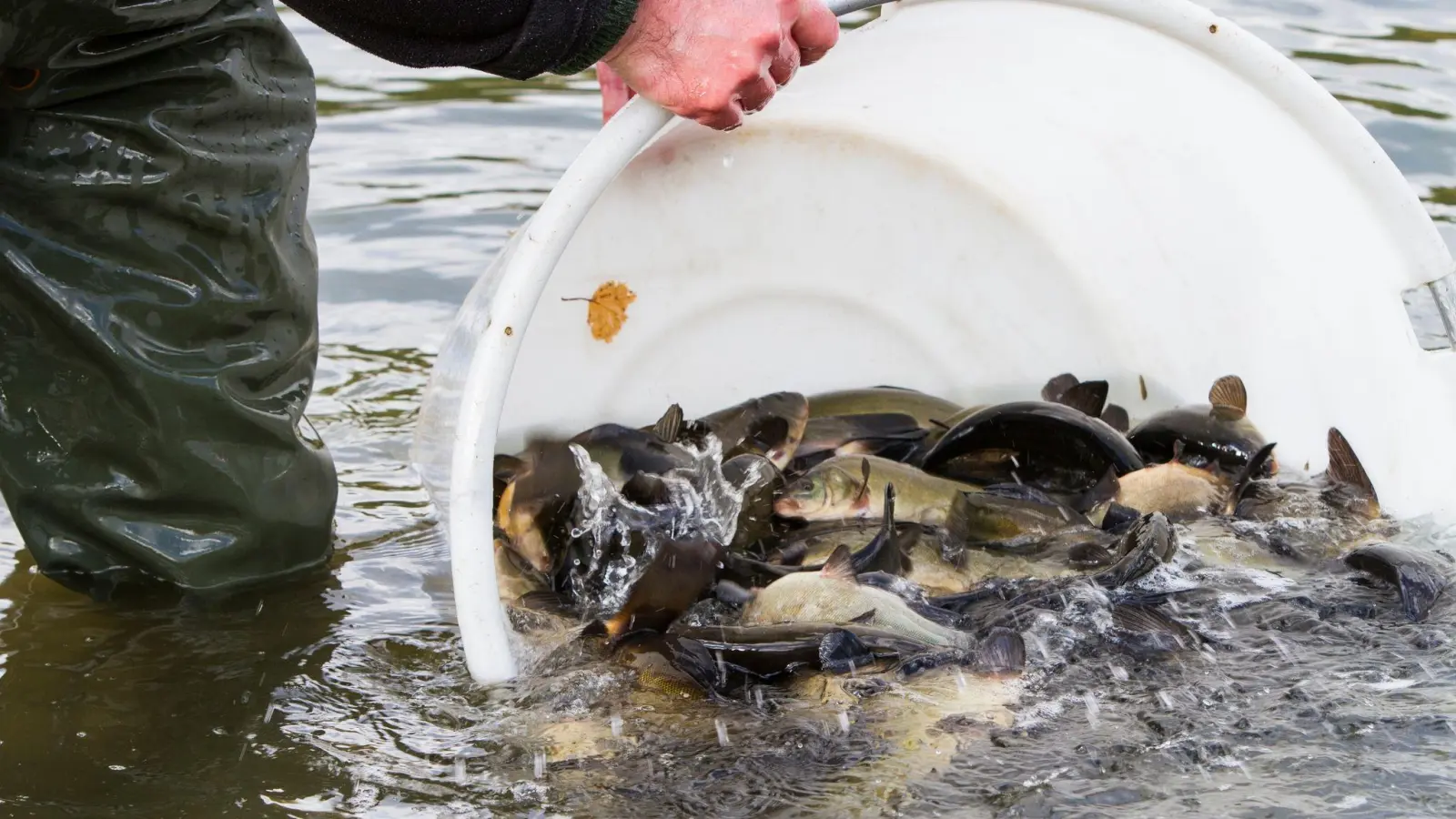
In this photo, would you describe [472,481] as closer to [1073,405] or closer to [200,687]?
[200,687]

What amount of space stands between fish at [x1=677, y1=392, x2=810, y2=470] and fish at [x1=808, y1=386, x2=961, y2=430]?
0.11 metres

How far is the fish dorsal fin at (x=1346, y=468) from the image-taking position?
2.92 meters

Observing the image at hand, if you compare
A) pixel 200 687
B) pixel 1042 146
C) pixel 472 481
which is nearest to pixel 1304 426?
pixel 1042 146

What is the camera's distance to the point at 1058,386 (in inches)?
136

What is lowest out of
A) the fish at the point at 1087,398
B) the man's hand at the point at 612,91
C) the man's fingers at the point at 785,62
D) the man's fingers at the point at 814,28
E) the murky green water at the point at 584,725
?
the murky green water at the point at 584,725

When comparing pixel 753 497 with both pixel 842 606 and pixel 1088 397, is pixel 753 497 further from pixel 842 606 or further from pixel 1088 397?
pixel 1088 397

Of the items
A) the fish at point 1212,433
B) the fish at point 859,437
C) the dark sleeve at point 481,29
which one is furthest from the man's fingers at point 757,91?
the fish at point 1212,433

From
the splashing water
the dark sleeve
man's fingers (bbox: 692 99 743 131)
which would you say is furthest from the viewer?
the splashing water

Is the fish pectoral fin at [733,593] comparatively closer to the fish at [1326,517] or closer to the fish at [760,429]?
the fish at [760,429]

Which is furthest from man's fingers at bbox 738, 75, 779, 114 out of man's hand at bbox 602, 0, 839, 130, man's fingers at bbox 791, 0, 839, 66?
man's fingers at bbox 791, 0, 839, 66

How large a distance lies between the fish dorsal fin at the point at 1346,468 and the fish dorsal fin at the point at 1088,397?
55 cm

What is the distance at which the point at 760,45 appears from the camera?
7.04 ft

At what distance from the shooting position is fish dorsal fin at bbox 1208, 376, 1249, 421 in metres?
3.22

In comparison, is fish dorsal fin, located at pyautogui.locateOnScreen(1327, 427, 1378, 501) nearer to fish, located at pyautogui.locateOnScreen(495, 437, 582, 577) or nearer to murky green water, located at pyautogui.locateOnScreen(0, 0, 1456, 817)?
murky green water, located at pyautogui.locateOnScreen(0, 0, 1456, 817)
